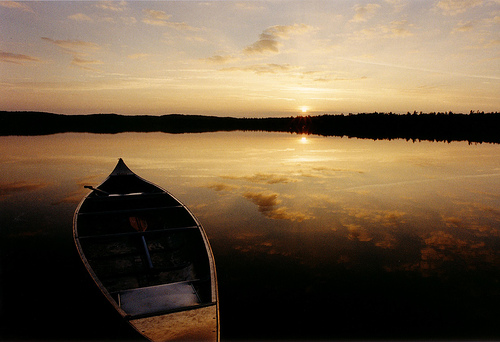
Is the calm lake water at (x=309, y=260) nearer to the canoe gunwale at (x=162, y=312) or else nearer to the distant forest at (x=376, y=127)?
the canoe gunwale at (x=162, y=312)

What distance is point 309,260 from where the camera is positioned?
26.1 ft

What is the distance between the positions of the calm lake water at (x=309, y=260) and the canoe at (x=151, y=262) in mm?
629

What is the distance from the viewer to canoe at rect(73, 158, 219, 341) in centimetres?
459

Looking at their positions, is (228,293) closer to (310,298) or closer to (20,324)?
(310,298)

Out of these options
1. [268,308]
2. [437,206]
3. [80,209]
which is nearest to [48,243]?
[80,209]

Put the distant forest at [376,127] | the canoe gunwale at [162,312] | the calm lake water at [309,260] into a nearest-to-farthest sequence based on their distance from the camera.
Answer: the canoe gunwale at [162,312] < the calm lake water at [309,260] < the distant forest at [376,127]

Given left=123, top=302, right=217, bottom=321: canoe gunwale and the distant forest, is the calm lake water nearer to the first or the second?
left=123, top=302, right=217, bottom=321: canoe gunwale

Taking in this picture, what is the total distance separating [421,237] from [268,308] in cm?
599

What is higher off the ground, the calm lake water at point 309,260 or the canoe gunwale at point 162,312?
the canoe gunwale at point 162,312

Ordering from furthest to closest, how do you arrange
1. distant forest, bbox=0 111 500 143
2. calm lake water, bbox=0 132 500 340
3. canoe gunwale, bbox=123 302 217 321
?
distant forest, bbox=0 111 500 143 < calm lake water, bbox=0 132 500 340 < canoe gunwale, bbox=123 302 217 321

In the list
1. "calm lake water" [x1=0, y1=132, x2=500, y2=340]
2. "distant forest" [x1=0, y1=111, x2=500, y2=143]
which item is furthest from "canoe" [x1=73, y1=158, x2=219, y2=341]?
"distant forest" [x1=0, y1=111, x2=500, y2=143]

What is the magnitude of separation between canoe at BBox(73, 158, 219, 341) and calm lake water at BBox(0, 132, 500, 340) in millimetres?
629

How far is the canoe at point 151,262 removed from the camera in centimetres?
459

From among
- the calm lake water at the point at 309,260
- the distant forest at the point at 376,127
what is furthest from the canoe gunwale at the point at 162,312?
the distant forest at the point at 376,127
